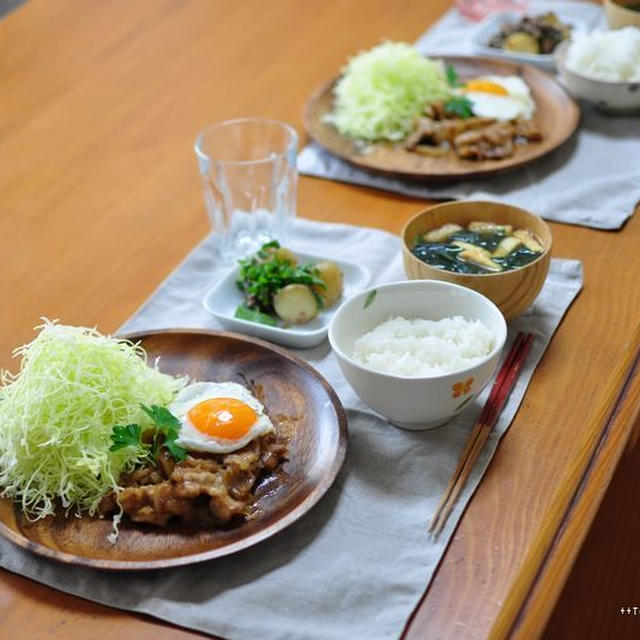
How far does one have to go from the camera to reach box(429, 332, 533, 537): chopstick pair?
1358mm

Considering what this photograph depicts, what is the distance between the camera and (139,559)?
4.21 ft

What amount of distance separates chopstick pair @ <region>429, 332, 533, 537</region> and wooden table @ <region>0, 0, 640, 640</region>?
34mm

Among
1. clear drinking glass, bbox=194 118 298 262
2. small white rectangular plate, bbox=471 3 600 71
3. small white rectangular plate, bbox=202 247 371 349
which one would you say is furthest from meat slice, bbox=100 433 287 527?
small white rectangular plate, bbox=471 3 600 71

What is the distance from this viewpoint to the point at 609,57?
2402 millimetres

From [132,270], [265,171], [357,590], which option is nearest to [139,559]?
[357,590]

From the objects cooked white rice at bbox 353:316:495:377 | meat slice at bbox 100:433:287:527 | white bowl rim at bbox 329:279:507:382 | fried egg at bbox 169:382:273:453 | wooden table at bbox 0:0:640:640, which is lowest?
wooden table at bbox 0:0:640:640

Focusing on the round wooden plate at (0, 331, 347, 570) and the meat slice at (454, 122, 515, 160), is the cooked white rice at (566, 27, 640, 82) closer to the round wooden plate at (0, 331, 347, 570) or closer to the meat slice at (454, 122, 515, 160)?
the meat slice at (454, 122, 515, 160)

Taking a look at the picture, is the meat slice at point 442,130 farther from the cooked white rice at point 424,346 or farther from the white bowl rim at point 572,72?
the cooked white rice at point 424,346

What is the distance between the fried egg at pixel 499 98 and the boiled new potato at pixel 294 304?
85 centimetres

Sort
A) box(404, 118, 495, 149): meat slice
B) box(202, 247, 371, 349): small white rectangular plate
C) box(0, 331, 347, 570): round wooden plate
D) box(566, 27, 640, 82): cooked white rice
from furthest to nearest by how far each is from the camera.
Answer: box(566, 27, 640, 82): cooked white rice < box(404, 118, 495, 149): meat slice < box(202, 247, 371, 349): small white rectangular plate < box(0, 331, 347, 570): round wooden plate

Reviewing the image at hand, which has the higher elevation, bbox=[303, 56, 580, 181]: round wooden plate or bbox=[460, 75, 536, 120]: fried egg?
bbox=[460, 75, 536, 120]: fried egg

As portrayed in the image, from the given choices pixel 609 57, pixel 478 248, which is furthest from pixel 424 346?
pixel 609 57

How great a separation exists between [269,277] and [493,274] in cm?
42

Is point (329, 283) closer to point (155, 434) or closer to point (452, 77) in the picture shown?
point (155, 434)
